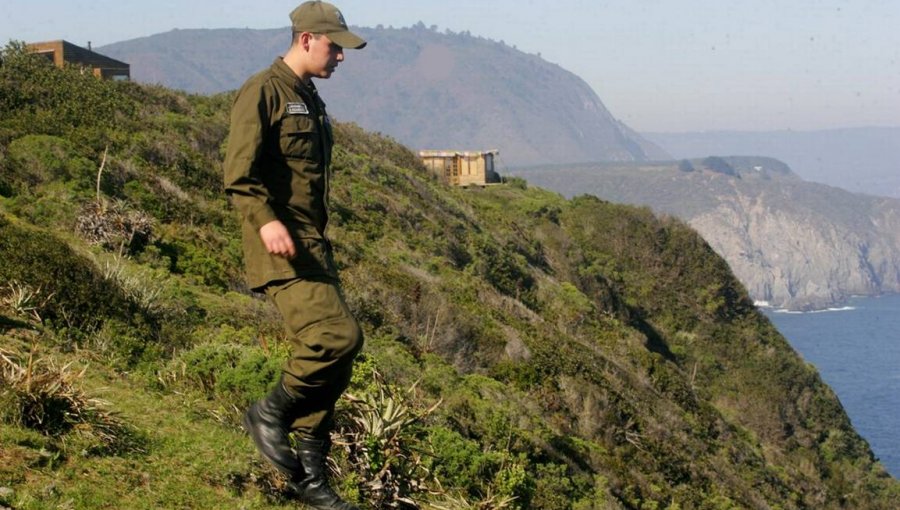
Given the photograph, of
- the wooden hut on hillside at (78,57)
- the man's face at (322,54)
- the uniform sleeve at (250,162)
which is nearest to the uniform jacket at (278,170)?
the uniform sleeve at (250,162)

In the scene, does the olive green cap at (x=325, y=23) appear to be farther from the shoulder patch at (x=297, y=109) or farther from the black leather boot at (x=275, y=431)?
the black leather boot at (x=275, y=431)

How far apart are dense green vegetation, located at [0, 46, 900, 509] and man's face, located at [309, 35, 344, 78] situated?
2259 millimetres

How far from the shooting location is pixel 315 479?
217 inches

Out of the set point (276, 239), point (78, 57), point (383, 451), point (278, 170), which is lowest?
point (383, 451)

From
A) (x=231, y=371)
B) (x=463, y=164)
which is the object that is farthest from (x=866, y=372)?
(x=231, y=371)

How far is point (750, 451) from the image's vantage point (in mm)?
26297

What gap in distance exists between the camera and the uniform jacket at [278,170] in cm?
493

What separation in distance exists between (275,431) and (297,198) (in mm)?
1185

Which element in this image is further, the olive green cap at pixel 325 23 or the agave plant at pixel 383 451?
the agave plant at pixel 383 451

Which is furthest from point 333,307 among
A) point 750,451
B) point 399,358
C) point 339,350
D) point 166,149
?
point 750,451

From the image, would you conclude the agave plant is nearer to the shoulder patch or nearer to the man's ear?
the shoulder patch

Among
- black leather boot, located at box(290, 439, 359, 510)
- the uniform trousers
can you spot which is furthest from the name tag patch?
black leather boot, located at box(290, 439, 359, 510)

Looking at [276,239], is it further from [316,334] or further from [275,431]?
[275,431]

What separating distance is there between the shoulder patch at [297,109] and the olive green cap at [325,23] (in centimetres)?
33
